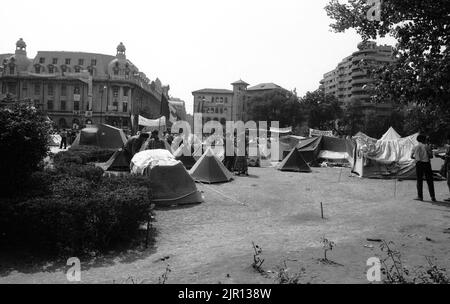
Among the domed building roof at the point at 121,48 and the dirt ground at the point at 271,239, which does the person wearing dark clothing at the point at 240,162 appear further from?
the domed building roof at the point at 121,48

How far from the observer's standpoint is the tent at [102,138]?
25.4m

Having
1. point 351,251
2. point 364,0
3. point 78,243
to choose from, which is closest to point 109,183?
point 78,243

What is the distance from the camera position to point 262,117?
77938 mm

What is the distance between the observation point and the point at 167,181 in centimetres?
953

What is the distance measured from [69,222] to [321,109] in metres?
69.1

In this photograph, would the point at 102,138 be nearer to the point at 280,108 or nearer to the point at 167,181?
the point at 167,181

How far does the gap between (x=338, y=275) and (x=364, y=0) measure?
23.5 feet

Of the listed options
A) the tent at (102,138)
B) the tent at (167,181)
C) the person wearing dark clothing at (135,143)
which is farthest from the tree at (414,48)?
the tent at (102,138)

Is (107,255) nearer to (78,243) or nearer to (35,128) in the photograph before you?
(78,243)

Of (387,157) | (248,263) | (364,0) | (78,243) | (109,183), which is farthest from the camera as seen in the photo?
(387,157)

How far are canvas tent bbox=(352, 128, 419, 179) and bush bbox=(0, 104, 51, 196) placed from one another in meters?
14.7

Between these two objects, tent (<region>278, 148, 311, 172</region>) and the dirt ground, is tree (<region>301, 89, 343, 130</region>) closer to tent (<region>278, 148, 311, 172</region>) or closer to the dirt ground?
tent (<region>278, 148, 311, 172</region>)

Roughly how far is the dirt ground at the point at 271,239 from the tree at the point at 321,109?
60764 mm

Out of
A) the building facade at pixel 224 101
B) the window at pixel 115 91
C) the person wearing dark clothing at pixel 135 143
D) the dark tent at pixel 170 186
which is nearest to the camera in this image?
the dark tent at pixel 170 186
